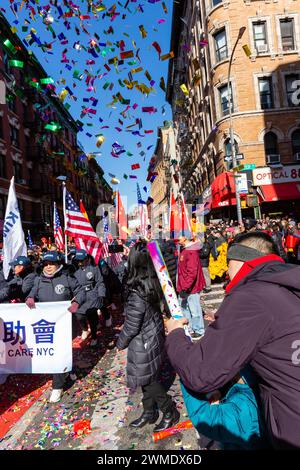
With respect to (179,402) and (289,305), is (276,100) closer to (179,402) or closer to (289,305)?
(179,402)

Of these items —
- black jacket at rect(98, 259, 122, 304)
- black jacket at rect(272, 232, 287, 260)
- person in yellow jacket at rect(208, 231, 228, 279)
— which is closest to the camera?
black jacket at rect(98, 259, 122, 304)

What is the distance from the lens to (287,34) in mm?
24203

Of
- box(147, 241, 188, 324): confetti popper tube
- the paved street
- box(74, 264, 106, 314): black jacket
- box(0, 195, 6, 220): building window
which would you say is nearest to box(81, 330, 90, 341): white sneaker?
box(74, 264, 106, 314): black jacket

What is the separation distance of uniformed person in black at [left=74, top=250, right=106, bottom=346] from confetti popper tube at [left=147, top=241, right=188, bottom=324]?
4.44 metres

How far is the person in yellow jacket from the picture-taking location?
12156mm

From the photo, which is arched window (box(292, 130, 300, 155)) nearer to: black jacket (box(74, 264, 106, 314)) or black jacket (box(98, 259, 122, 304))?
black jacket (box(98, 259, 122, 304))

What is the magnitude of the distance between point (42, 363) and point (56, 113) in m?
44.2

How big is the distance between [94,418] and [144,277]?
1.89 meters

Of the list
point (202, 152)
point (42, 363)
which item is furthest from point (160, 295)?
point (202, 152)

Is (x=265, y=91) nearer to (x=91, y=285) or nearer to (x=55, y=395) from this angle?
(x=91, y=285)

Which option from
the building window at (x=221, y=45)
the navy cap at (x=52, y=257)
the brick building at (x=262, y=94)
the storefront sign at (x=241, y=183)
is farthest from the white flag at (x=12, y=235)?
the building window at (x=221, y=45)

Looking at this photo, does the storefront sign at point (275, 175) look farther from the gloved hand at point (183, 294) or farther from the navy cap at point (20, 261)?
the navy cap at point (20, 261)

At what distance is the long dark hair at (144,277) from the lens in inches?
158

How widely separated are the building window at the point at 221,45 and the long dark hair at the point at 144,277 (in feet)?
81.0
